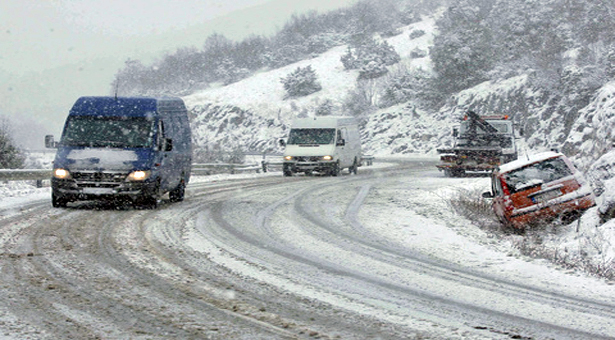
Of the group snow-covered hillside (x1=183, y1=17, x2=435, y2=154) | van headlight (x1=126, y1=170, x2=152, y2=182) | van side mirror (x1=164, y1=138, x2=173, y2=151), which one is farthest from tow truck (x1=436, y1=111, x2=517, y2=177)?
snow-covered hillside (x1=183, y1=17, x2=435, y2=154)

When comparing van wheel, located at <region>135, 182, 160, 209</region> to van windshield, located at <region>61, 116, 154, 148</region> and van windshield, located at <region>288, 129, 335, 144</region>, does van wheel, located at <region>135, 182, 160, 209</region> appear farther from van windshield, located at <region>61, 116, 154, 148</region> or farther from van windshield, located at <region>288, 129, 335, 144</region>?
van windshield, located at <region>288, 129, 335, 144</region>

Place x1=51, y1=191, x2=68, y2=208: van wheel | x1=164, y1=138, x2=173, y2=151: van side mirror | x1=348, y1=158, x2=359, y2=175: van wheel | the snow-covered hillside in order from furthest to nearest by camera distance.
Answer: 1. the snow-covered hillside
2. x1=348, y1=158, x2=359, y2=175: van wheel
3. x1=164, y1=138, x2=173, y2=151: van side mirror
4. x1=51, y1=191, x2=68, y2=208: van wheel

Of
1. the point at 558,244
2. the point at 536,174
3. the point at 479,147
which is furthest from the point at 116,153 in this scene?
the point at 479,147

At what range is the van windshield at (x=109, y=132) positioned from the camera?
14258 mm

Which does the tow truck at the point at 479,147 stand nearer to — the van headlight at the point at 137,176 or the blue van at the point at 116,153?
the blue van at the point at 116,153

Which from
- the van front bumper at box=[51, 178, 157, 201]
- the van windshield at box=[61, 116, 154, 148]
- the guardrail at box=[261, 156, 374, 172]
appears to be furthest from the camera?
the guardrail at box=[261, 156, 374, 172]

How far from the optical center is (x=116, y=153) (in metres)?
13.9

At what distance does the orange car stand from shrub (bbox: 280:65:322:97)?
2502 inches

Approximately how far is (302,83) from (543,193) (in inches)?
2529

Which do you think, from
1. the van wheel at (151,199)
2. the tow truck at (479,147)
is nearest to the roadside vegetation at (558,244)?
the van wheel at (151,199)

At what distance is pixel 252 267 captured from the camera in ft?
25.2

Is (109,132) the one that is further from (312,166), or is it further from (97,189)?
(312,166)

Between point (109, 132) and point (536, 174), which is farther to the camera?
point (109, 132)

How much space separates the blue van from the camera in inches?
533
